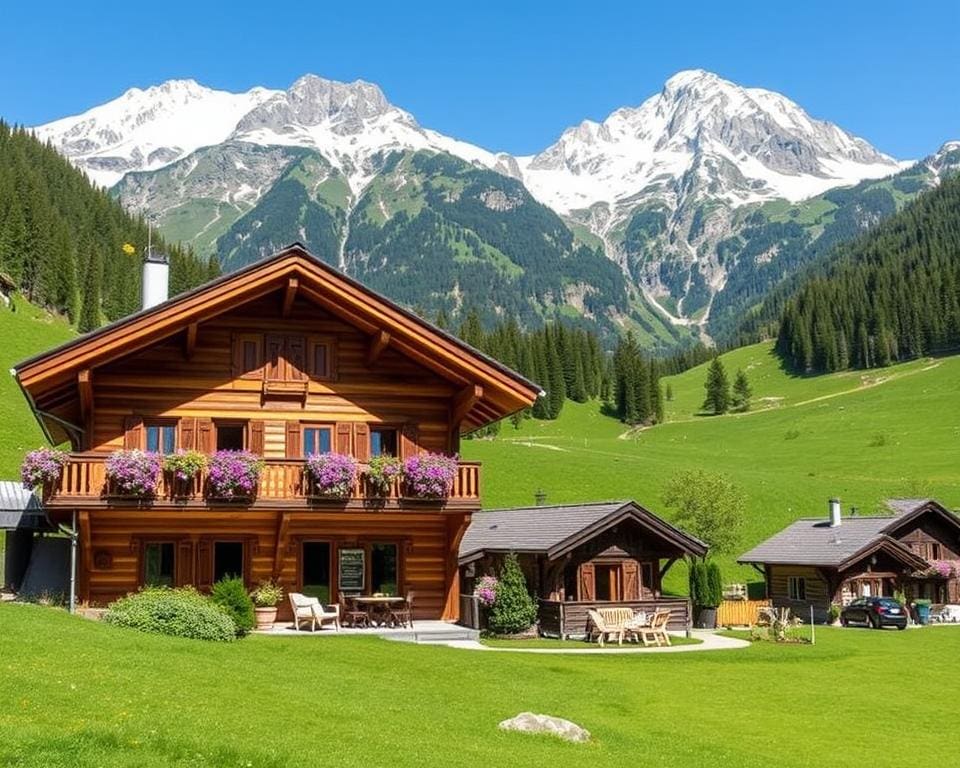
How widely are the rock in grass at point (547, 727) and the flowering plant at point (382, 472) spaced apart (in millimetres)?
12675

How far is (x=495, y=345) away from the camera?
443 ft

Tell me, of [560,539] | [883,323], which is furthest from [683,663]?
[883,323]

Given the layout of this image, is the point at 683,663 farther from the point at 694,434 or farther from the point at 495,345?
the point at 495,345

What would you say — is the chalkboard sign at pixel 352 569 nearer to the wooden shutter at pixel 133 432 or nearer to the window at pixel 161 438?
the window at pixel 161 438

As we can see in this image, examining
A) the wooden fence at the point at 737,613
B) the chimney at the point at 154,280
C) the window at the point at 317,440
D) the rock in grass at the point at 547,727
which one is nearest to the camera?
the rock in grass at the point at 547,727

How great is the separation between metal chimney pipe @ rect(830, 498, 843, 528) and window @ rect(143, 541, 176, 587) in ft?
125

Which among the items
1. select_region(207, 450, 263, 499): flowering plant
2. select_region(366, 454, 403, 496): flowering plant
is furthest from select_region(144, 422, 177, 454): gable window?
select_region(366, 454, 403, 496): flowering plant

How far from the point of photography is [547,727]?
14938mm

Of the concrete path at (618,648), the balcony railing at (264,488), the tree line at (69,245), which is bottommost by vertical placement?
the concrete path at (618,648)

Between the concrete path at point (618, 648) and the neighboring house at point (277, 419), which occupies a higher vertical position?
the neighboring house at point (277, 419)

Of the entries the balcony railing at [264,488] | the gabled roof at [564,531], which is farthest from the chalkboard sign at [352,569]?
the gabled roof at [564,531]

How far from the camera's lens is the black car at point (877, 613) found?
148 ft

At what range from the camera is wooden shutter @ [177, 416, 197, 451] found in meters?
27.7

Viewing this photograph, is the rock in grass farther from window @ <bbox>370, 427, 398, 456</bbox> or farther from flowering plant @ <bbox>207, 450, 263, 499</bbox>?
window @ <bbox>370, 427, 398, 456</bbox>
